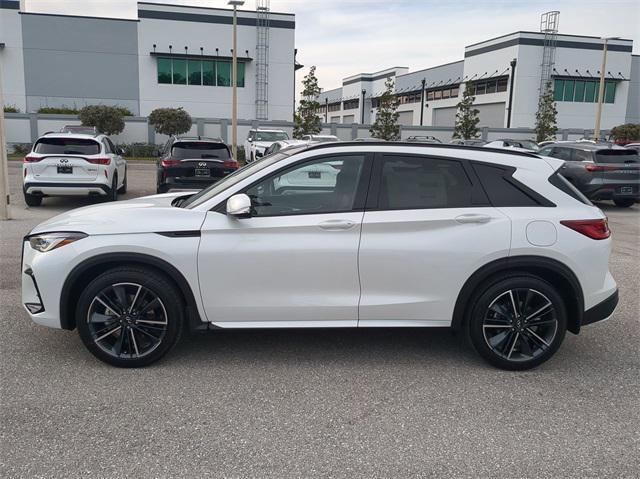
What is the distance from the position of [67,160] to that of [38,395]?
904 centimetres

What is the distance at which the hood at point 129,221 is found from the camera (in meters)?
4.25

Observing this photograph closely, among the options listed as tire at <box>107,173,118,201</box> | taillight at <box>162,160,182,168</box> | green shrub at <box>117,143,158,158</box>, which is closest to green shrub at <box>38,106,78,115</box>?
green shrub at <box>117,143,158,158</box>

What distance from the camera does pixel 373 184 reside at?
4422mm

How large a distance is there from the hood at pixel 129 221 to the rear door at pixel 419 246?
1353 millimetres

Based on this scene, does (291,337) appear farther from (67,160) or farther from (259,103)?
(259,103)

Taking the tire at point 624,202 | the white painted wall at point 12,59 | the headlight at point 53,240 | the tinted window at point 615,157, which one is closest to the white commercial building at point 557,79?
the tire at point 624,202

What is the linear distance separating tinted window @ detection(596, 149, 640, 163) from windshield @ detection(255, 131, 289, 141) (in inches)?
573

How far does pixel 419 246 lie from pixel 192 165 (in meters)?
8.74

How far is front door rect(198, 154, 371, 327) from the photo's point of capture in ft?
13.9

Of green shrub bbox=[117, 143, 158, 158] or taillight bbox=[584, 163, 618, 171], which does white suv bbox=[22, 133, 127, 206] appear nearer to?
taillight bbox=[584, 163, 618, 171]

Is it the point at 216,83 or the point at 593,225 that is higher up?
the point at 216,83

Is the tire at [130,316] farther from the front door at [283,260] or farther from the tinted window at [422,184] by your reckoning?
the tinted window at [422,184]

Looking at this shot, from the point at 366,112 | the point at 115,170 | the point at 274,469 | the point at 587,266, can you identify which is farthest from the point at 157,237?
the point at 366,112

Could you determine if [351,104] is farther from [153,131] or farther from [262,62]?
[153,131]
